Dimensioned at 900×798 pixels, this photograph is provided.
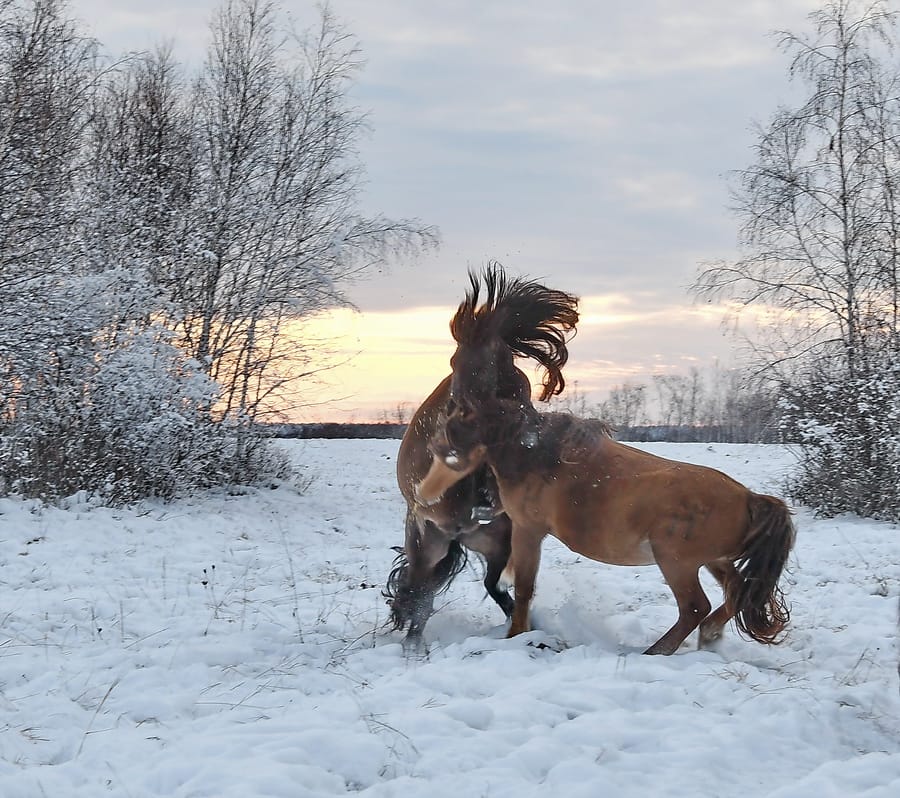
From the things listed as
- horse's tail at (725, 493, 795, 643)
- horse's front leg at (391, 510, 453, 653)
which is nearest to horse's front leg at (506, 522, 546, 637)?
horse's front leg at (391, 510, 453, 653)

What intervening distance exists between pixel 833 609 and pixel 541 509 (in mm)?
2727

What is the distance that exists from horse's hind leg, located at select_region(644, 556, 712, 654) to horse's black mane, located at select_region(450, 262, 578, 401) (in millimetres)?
1584

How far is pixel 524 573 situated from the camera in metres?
5.10

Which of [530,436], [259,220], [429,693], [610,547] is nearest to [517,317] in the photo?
[530,436]

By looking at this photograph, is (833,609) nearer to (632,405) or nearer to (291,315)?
(291,315)

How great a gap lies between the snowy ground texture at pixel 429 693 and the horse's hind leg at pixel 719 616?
0.51 feet

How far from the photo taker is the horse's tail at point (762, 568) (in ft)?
15.1

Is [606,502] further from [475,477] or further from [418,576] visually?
[418,576]

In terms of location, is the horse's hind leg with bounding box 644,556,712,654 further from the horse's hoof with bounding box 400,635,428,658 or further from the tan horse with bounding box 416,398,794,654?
the horse's hoof with bounding box 400,635,428,658

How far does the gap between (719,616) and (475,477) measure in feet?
5.36

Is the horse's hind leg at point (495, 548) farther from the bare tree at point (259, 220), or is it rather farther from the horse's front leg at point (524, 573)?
the bare tree at point (259, 220)

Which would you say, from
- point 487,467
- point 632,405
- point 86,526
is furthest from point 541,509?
point 632,405

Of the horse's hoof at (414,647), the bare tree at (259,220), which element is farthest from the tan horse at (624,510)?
the bare tree at (259,220)

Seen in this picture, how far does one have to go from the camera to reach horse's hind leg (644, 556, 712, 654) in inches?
182
